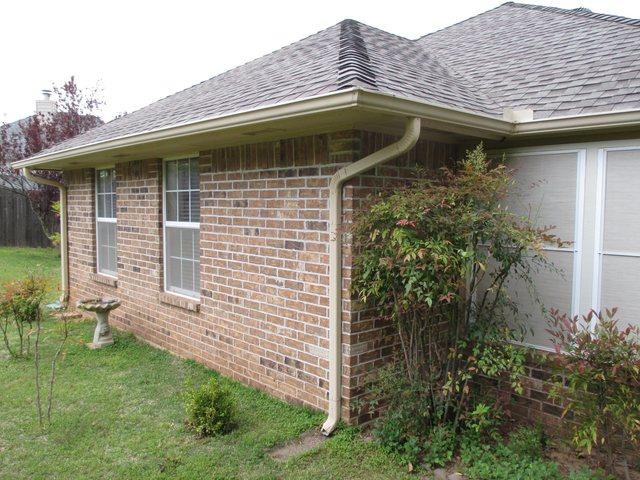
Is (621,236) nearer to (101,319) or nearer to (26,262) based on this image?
(101,319)

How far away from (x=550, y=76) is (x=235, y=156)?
3129 millimetres

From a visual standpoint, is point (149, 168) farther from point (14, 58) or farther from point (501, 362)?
point (14, 58)

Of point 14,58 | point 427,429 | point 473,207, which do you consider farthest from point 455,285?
point 14,58

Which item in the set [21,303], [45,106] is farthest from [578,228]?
[45,106]

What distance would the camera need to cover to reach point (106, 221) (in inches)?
321

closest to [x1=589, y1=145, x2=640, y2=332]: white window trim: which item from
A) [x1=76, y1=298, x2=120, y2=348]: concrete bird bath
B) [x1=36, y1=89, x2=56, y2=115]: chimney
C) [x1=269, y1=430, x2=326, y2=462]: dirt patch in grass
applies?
[x1=269, y1=430, x2=326, y2=462]: dirt patch in grass

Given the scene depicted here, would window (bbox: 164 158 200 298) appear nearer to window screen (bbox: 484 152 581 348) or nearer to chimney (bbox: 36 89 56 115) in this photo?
window screen (bbox: 484 152 581 348)

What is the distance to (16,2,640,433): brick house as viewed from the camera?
3779 millimetres

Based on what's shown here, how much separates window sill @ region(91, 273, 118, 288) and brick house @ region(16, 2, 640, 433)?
152cm

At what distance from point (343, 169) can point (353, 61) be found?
34.9 inches

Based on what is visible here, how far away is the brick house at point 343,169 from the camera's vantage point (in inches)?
149

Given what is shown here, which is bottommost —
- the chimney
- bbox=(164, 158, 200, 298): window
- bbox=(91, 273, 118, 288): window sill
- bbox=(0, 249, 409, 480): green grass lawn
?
bbox=(0, 249, 409, 480): green grass lawn

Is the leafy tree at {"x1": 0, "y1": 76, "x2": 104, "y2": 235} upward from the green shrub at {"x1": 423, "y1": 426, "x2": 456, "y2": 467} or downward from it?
upward

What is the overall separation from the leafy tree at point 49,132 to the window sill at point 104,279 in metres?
8.82
